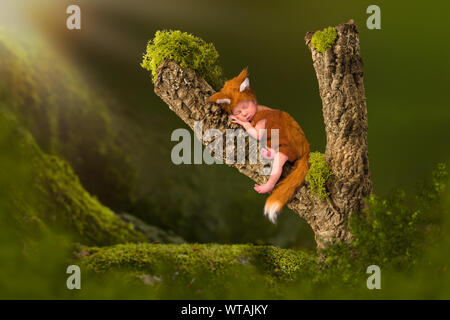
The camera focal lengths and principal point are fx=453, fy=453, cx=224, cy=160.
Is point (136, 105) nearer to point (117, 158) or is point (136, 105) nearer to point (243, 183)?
point (117, 158)

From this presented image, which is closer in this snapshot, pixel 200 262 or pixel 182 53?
pixel 182 53

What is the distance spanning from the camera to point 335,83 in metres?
1.79

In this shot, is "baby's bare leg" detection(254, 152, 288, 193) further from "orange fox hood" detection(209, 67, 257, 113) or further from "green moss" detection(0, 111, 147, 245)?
"green moss" detection(0, 111, 147, 245)

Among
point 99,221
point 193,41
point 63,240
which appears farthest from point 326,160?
point 99,221

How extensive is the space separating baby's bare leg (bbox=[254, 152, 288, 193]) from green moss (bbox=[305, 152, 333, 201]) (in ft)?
0.41

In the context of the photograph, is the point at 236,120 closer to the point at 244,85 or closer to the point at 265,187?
the point at 244,85

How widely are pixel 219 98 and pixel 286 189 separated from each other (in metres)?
0.45

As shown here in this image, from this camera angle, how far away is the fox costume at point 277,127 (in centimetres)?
178

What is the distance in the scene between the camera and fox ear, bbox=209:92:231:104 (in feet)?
5.86

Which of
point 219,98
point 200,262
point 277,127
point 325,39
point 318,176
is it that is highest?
point 325,39

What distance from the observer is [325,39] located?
1771mm

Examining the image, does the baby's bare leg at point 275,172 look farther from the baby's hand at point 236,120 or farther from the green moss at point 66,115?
the green moss at point 66,115

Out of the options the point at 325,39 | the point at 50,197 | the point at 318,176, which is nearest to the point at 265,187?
the point at 318,176

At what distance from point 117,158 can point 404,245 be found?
2404 millimetres
